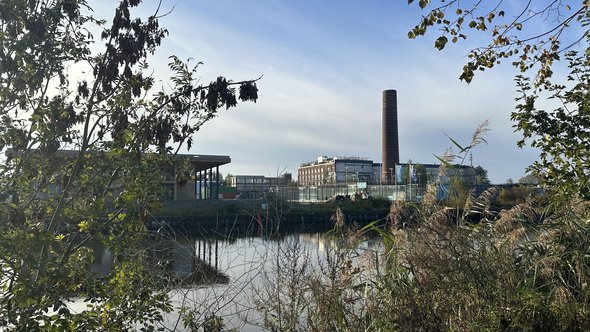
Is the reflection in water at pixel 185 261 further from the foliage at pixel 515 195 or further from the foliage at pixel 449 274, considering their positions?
the foliage at pixel 515 195

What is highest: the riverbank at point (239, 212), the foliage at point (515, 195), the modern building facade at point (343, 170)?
the modern building facade at point (343, 170)

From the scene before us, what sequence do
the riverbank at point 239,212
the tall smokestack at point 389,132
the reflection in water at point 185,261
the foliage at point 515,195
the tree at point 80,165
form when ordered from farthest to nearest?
1. the tall smokestack at point 389,132
2. the riverbank at point 239,212
3. the foliage at point 515,195
4. the reflection in water at point 185,261
5. the tree at point 80,165

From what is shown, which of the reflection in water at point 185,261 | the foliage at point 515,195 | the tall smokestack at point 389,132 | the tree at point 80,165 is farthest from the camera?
the tall smokestack at point 389,132

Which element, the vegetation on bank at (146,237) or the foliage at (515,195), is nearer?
the vegetation on bank at (146,237)

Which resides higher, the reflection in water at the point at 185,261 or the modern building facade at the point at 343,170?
the modern building facade at the point at 343,170

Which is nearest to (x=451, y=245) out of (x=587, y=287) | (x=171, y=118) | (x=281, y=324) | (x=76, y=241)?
(x=587, y=287)

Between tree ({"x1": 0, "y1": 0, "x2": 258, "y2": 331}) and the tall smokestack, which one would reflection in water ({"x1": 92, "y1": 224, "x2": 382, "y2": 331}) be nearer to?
tree ({"x1": 0, "y1": 0, "x2": 258, "y2": 331})

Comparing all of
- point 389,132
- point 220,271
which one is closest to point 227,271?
point 220,271

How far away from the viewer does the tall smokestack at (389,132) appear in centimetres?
6975

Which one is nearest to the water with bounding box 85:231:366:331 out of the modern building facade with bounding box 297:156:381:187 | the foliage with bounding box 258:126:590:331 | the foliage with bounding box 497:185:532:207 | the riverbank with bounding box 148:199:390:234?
the foliage with bounding box 258:126:590:331

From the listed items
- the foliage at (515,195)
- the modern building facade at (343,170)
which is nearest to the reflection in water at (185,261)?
the foliage at (515,195)

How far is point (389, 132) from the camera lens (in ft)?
229

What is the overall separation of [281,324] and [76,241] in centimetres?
191

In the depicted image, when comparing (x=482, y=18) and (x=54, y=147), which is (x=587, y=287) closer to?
(x=482, y=18)
